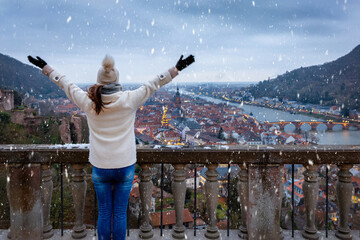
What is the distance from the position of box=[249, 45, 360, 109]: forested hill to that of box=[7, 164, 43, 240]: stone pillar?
63.2m

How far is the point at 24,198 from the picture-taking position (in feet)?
8.54

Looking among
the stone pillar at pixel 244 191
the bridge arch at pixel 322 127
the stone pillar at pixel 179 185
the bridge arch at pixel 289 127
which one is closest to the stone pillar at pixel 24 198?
the stone pillar at pixel 179 185

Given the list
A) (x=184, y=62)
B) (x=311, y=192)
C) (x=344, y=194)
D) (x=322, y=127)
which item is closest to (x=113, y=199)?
(x=184, y=62)

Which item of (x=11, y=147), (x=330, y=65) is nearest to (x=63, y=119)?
(x=11, y=147)

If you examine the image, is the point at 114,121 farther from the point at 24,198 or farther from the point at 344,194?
the point at 344,194

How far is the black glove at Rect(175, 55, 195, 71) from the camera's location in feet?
6.95

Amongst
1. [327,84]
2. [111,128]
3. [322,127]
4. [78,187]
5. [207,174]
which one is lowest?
[322,127]

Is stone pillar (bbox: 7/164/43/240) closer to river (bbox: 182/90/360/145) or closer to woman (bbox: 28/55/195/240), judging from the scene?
woman (bbox: 28/55/195/240)

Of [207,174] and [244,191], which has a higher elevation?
[207,174]

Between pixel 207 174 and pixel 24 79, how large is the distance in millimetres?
58281

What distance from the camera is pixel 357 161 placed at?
2627 mm

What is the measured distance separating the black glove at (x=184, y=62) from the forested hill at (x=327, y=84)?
6287 cm

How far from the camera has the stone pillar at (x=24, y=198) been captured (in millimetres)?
2602

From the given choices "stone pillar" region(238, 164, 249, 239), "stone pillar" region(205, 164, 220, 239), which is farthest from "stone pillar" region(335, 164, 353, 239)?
"stone pillar" region(205, 164, 220, 239)
